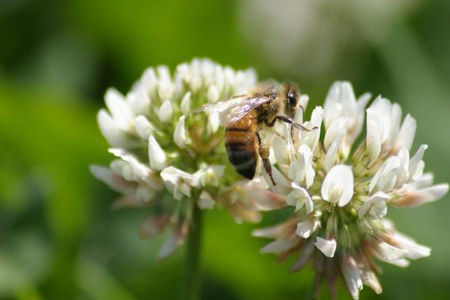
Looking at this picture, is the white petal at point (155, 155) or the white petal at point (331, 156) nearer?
the white petal at point (331, 156)

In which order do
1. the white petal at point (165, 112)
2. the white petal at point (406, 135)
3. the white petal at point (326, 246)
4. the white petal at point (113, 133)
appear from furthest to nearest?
the white petal at point (113, 133) < the white petal at point (165, 112) < the white petal at point (406, 135) < the white petal at point (326, 246)

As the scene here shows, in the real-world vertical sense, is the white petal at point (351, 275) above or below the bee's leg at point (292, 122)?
below

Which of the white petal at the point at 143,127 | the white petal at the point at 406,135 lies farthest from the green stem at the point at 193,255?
the white petal at the point at 406,135

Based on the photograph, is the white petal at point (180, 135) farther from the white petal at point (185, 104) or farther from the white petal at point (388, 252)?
the white petal at point (388, 252)

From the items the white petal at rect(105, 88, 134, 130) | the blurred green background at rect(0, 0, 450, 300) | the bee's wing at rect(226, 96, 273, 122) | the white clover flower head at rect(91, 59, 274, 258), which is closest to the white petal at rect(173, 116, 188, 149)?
the white clover flower head at rect(91, 59, 274, 258)

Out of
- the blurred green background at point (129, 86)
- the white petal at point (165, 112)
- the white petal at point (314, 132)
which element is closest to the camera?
the white petal at point (314, 132)

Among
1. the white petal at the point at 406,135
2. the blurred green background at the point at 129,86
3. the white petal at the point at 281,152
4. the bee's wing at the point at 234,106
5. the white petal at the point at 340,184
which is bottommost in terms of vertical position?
the white petal at the point at 340,184

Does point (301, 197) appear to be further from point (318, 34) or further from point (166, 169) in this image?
point (318, 34)
